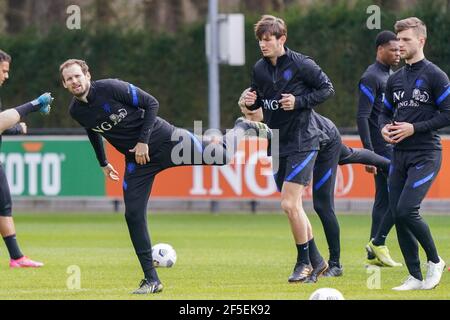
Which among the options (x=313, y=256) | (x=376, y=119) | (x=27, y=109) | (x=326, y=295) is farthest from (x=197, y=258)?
(x=326, y=295)

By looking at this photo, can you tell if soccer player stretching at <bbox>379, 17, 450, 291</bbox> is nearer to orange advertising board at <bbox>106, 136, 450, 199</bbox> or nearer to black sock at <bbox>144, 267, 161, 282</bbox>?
black sock at <bbox>144, 267, 161, 282</bbox>

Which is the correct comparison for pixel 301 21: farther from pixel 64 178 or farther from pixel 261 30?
pixel 261 30

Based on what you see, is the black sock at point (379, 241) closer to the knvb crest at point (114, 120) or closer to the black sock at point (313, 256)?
the black sock at point (313, 256)

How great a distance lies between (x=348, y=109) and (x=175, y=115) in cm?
440

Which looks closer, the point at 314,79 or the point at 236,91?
the point at 314,79

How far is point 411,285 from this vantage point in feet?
36.9

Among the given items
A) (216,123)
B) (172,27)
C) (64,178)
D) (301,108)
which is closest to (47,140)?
(64,178)

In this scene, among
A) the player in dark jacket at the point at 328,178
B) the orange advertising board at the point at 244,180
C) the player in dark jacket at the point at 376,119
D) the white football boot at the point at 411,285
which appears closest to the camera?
the white football boot at the point at 411,285

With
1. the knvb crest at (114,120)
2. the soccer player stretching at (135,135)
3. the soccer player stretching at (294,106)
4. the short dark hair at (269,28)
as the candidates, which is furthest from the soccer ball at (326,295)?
the short dark hair at (269,28)

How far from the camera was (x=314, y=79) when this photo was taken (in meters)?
12.1

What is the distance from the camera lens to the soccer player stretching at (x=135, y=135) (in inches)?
445

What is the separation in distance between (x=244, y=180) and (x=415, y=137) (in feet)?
39.5

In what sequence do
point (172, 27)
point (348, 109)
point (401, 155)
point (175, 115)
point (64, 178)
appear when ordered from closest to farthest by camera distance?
1. point (401, 155)
2. point (64, 178)
3. point (348, 109)
4. point (175, 115)
5. point (172, 27)

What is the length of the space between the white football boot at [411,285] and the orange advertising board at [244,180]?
33.6 ft
